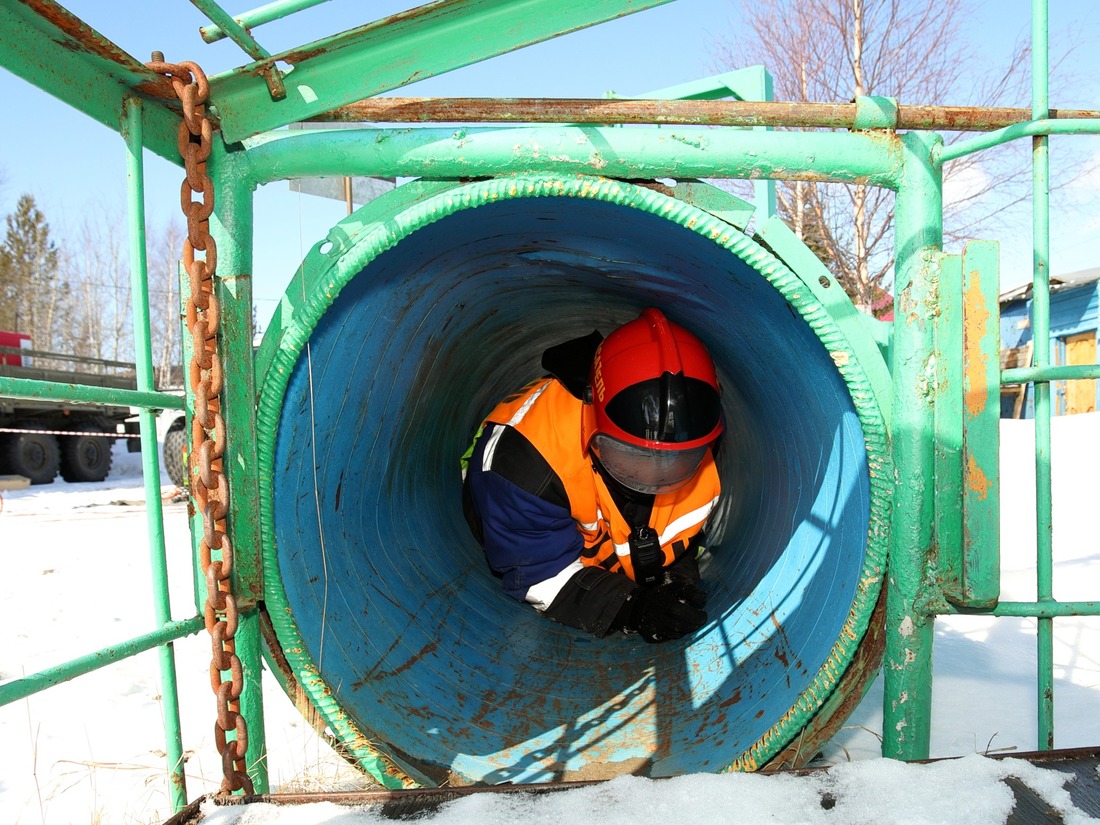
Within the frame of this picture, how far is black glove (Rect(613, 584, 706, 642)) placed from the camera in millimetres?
3047

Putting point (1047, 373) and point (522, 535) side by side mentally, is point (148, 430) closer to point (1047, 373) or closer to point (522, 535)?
point (522, 535)

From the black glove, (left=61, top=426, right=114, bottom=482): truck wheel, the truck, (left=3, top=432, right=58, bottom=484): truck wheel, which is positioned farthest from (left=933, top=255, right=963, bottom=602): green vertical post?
(left=61, top=426, right=114, bottom=482): truck wheel

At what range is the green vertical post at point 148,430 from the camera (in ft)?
5.49

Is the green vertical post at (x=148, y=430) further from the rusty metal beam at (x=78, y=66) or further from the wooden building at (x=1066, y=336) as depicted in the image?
the wooden building at (x=1066, y=336)

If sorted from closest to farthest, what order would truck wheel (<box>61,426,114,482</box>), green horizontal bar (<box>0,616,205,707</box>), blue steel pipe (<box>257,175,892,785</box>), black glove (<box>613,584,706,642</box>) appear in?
green horizontal bar (<box>0,616,205,707</box>)
blue steel pipe (<box>257,175,892,785</box>)
black glove (<box>613,584,706,642</box>)
truck wheel (<box>61,426,114,482</box>)

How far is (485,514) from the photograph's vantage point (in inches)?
128

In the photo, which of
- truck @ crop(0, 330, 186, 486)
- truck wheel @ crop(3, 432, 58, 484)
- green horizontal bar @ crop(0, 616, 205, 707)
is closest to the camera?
green horizontal bar @ crop(0, 616, 205, 707)

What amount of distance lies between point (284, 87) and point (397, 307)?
75 cm

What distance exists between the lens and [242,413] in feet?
6.19

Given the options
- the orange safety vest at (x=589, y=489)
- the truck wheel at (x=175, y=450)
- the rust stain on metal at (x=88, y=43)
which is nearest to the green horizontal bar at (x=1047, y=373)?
the orange safety vest at (x=589, y=489)

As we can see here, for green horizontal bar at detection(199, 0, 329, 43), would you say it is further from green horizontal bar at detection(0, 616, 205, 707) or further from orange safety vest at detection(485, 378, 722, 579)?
orange safety vest at detection(485, 378, 722, 579)

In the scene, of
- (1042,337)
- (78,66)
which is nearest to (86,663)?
(78,66)

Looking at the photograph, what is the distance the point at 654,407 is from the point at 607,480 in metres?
0.53

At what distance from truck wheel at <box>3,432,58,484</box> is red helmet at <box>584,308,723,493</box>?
12.8 m
